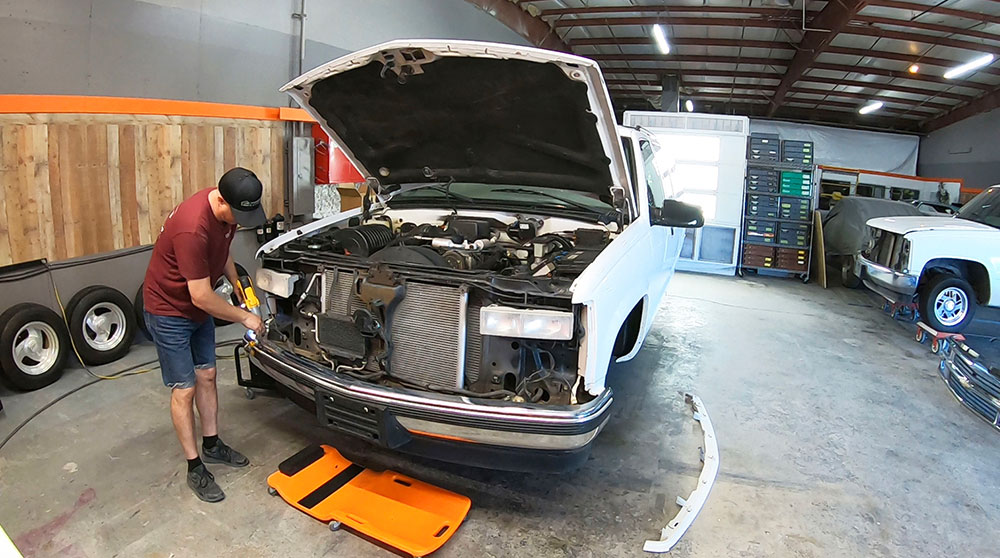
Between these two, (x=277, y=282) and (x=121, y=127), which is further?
(x=121, y=127)

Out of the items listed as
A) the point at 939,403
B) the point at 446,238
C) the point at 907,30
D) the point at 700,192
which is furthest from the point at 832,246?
the point at 446,238

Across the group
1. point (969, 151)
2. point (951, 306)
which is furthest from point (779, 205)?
point (969, 151)

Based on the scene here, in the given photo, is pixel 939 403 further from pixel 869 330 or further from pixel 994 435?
pixel 869 330

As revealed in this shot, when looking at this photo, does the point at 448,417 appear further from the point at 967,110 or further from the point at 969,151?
the point at 967,110

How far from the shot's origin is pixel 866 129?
18.4 meters

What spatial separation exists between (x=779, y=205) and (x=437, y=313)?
26.3ft

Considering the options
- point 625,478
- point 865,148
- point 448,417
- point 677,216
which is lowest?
point 625,478

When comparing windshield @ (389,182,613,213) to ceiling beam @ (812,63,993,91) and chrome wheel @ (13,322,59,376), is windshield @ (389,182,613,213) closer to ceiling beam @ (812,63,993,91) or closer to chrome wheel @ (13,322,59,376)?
chrome wheel @ (13,322,59,376)

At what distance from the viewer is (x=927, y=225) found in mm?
5988

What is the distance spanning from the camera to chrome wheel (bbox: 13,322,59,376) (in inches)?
147

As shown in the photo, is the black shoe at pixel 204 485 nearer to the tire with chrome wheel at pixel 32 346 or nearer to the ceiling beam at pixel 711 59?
the tire with chrome wheel at pixel 32 346

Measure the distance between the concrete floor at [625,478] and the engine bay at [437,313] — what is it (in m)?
0.67

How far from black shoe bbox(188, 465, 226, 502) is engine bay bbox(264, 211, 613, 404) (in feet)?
2.29

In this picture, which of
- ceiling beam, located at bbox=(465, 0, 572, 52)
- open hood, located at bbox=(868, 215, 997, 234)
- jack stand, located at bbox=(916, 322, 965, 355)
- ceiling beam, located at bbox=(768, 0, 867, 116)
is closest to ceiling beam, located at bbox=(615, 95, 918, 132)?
ceiling beam, located at bbox=(768, 0, 867, 116)
